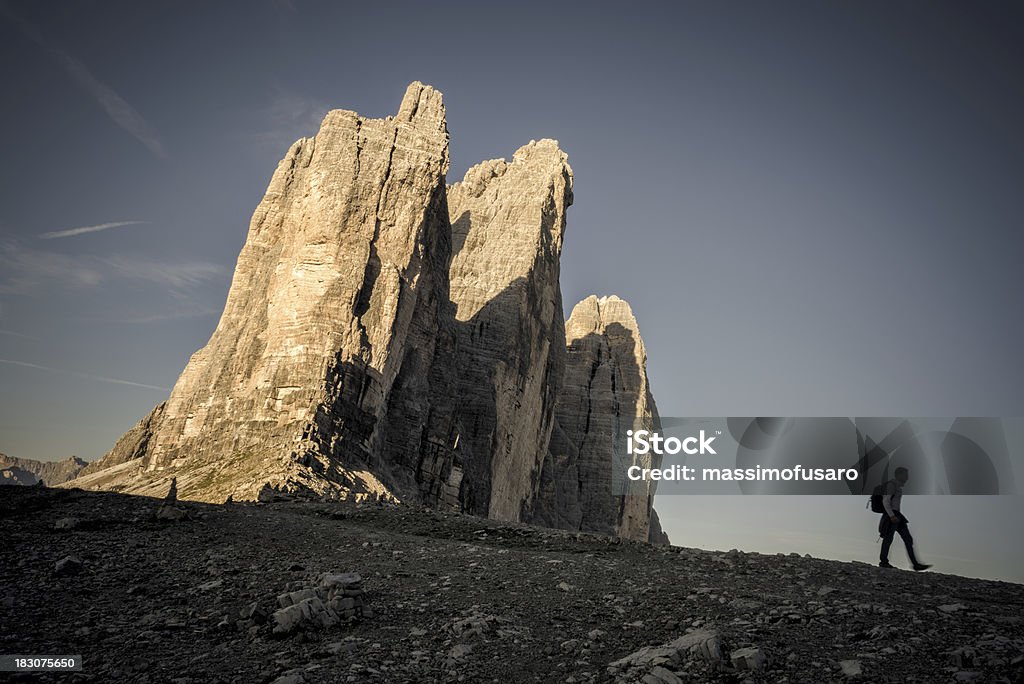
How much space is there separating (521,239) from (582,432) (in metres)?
29.5

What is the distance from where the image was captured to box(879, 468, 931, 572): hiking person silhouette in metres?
13.2

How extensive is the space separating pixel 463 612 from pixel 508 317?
48.2m

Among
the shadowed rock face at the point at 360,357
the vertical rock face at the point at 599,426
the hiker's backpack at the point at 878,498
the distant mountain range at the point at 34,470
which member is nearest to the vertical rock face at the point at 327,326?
Result: the shadowed rock face at the point at 360,357

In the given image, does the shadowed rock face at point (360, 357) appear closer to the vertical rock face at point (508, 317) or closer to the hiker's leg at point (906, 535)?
the vertical rock face at point (508, 317)

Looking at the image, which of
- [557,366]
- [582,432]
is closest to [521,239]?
[557,366]

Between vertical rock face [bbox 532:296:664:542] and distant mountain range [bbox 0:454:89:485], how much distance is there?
71618 mm

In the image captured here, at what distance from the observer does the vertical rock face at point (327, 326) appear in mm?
29047

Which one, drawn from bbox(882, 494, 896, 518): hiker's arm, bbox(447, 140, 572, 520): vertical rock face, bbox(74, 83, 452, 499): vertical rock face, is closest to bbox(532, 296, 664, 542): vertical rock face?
bbox(447, 140, 572, 520): vertical rock face

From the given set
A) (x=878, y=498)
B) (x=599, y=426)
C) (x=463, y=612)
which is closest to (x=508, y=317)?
(x=599, y=426)

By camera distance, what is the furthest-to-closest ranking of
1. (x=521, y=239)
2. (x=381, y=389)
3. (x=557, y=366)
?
1. (x=557, y=366)
2. (x=521, y=239)
3. (x=381, y=389)

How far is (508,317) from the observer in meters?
56.5

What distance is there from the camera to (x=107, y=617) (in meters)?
8.38

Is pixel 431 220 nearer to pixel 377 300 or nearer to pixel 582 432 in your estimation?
pixel 377 300

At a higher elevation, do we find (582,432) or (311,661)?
(582,432)
